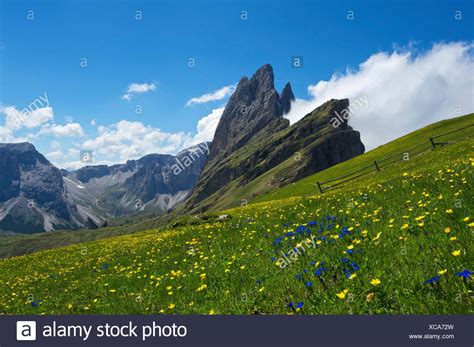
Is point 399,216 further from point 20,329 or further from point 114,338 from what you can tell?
point 20,329

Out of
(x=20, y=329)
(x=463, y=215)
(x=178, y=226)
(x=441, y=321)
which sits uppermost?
(x=178, y=226)

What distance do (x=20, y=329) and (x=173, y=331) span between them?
6.62 feet

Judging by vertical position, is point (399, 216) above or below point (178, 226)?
below

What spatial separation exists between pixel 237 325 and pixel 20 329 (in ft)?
9.10

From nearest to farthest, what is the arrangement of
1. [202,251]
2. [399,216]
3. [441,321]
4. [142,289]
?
[441,321], [399,216], [142,289], [202,251]

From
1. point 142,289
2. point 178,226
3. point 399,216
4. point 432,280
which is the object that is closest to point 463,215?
point 399,216

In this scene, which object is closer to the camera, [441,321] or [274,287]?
[441,321]

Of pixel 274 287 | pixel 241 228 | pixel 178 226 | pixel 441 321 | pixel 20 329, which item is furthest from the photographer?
pixel 178 226

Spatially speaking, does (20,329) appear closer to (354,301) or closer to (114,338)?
(114,338)

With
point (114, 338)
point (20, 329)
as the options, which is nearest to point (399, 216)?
point (114, 338)

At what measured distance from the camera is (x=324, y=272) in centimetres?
661

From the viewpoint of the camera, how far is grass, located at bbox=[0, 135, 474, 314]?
511cm

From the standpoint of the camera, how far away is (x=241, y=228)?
15297mm

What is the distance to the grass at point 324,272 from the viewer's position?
16.8 feet
